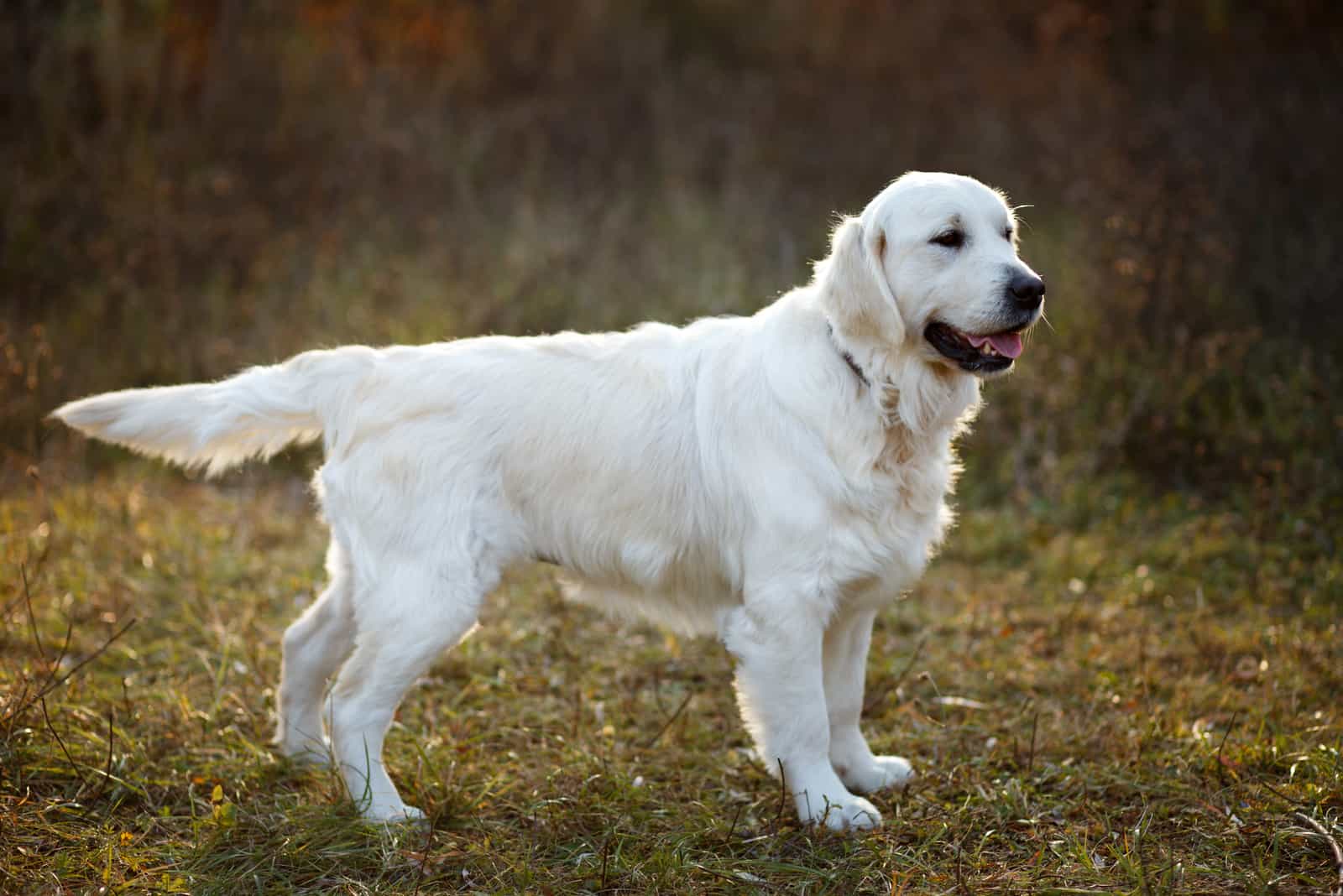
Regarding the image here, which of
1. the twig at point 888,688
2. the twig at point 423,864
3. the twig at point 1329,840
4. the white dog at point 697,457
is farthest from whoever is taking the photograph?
the twig at point 888,688

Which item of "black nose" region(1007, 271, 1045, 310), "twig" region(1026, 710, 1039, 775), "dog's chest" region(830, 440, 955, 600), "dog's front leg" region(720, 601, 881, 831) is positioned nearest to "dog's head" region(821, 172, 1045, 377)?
"black nose" region(1007, 271, 1045, 310)

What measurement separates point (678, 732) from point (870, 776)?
0.69 meters

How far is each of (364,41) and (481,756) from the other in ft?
27.6

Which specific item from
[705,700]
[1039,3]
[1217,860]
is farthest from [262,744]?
[1039,3]

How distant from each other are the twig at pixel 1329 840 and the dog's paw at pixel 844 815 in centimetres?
111

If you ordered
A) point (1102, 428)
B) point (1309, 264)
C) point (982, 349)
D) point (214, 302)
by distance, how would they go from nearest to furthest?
point (982, 349) → point (1102, 428) → point (1309, 264) → point (214, 302)

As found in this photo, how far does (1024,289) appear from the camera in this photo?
3068 mm

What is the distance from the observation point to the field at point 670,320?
3.21 m

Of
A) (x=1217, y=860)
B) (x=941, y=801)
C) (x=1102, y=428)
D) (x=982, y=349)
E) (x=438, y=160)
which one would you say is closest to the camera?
(x=1217, y=860)

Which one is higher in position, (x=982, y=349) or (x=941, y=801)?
(x=982, y=349)

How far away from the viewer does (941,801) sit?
3.42m

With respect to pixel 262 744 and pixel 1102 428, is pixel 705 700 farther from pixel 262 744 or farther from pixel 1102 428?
pixel 1102 428

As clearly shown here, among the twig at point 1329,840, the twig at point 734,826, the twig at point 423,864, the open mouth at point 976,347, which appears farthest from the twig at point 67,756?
the twig at point 1329,840

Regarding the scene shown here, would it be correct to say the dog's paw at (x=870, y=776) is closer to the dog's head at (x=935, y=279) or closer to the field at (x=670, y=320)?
the field at (x=670, y=320)
